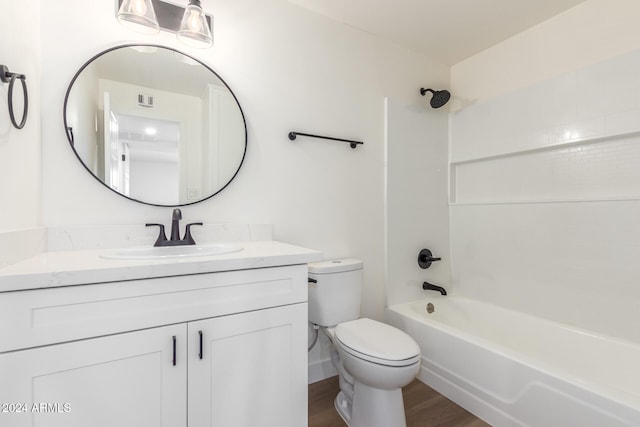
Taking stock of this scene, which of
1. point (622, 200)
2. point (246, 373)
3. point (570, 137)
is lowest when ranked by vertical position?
point (246, 373)

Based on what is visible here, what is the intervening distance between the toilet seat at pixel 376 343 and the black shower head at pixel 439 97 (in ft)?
5.35

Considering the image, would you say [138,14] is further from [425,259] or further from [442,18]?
[425,259]

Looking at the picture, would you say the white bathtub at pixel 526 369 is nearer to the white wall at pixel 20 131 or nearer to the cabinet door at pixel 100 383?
the cabinet door at pixel 100 383

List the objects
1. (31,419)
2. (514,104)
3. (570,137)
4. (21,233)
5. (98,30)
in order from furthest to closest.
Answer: (514,104) < (570,137) < (98,30) < (21,233) < (31,419)

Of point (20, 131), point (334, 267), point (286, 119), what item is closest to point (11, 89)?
point (20, 131)

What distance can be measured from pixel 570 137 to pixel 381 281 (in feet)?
4.74

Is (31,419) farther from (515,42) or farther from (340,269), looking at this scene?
(515,42)

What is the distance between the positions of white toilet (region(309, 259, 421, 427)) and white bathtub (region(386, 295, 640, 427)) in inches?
17.5

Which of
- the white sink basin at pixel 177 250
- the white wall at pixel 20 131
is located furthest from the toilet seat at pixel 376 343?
the white wall at pixel 20 131

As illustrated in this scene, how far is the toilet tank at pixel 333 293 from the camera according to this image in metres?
1.56

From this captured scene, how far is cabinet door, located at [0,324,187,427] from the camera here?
0.74 m

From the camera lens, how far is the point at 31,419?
749 mm

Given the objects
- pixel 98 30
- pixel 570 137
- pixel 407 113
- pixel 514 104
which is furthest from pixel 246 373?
pixel 514 104

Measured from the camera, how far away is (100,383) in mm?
823
